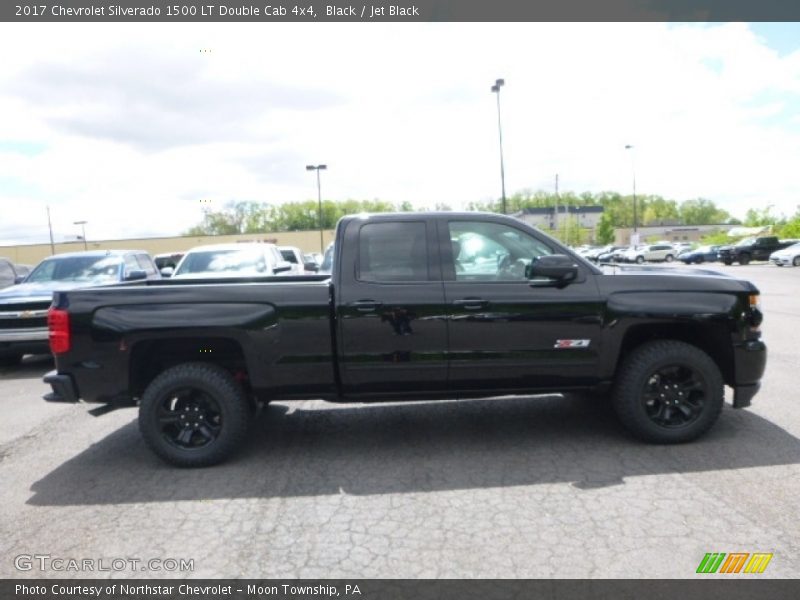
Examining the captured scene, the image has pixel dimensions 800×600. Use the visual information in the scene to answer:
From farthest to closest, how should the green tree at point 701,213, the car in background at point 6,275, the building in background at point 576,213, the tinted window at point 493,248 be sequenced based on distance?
the green tree at point 701,213
the building in background at point 576,213
the car in background at point 6,275
the tinted window at point 493,248

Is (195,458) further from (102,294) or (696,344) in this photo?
(696,344)

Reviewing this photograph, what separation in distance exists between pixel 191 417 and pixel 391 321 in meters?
1.73

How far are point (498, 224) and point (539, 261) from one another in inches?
22.2

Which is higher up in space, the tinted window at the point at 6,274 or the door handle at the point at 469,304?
the tinted window at the point at 6,274

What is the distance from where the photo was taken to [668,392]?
477cm

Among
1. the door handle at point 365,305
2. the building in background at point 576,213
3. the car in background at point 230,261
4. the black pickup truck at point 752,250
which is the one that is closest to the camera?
the door handle at point 365,305

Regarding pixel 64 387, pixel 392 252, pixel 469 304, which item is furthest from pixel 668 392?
pixel 64 387

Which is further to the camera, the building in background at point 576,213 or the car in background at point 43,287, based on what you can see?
the building in background at point 576,213

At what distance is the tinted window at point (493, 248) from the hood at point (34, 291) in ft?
20.1

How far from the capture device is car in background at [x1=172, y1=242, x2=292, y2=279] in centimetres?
1063

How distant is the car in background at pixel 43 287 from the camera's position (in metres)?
8.49

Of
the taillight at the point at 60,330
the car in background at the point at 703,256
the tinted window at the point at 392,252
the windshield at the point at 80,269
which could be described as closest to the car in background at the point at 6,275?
the windshield at the point at 80,269

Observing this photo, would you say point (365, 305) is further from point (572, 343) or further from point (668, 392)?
point (668, 392)

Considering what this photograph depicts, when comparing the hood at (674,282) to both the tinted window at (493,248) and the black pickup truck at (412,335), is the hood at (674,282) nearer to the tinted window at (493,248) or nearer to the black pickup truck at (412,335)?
the black pickup truck at (412,335)
